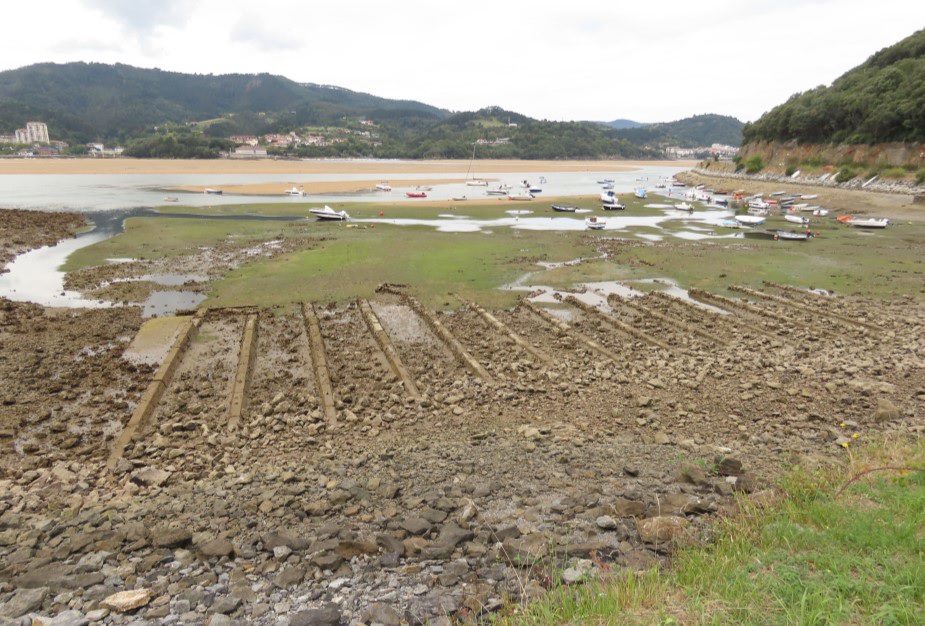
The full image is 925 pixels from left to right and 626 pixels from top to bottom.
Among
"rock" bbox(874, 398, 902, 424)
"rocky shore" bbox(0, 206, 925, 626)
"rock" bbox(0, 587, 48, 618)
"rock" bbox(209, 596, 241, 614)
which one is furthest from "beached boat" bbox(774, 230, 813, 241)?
"rock" bbox(0, 587, 48, 618)

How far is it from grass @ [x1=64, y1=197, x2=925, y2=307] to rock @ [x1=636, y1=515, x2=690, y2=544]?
15.0 meters

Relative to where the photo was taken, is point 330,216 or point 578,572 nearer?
point 578,572

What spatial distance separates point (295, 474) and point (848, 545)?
313 inches

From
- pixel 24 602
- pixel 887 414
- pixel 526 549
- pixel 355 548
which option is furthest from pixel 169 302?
pixel 887 414

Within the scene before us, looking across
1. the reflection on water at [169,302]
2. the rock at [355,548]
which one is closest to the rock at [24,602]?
the rock at [355,548]

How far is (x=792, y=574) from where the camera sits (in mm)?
5254

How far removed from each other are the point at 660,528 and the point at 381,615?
12.3 ft

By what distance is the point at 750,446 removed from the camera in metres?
9.81

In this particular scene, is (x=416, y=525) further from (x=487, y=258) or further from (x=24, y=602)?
(x=487, y=258)

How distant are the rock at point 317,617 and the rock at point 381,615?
0.96ft

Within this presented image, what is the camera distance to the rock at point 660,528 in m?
6.76

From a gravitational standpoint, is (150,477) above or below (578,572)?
below

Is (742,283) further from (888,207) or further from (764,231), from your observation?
(888,207)

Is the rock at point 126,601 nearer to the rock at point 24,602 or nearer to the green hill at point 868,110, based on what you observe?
the rock at point 24,602
